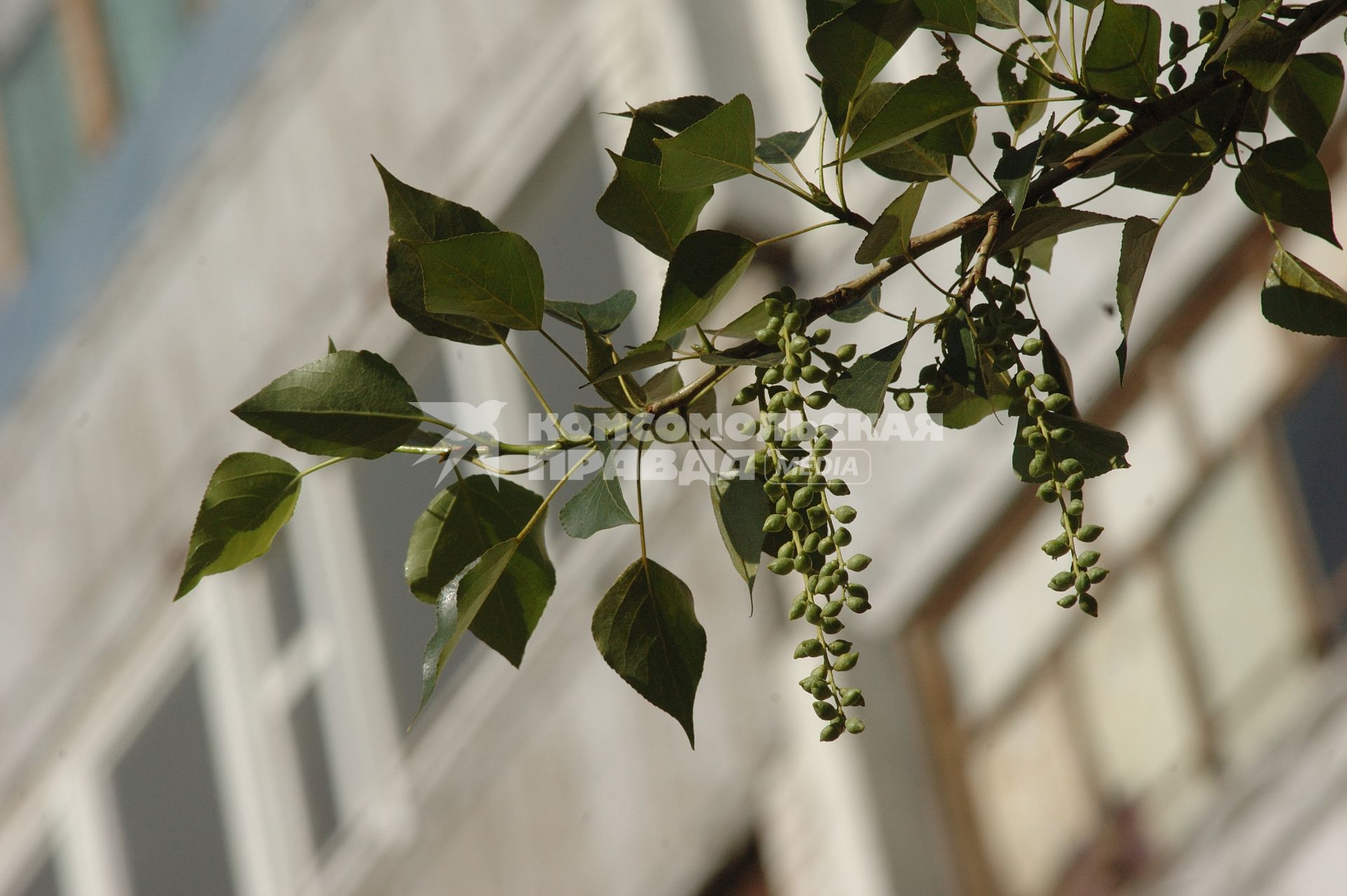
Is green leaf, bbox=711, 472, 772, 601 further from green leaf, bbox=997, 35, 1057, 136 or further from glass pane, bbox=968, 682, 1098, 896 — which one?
glass pane, bbox=968, 682, 1098, 896

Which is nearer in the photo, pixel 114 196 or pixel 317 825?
pixel 317 825

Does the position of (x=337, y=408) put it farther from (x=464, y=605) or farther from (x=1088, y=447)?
(x=1088, y=447)

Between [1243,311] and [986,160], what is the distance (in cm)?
30

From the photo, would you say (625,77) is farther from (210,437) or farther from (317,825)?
(317,825)

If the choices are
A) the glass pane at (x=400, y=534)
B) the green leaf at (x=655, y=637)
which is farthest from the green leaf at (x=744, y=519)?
the glass pane at (x=400, y=534)

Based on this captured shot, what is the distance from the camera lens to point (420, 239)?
317 mm

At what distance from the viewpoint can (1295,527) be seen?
140 centimetres

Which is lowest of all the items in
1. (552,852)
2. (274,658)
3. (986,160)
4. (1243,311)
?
(552,852)

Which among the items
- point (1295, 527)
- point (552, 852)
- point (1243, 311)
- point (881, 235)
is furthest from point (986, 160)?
point (881, 235)

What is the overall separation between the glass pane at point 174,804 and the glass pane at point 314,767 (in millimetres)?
177

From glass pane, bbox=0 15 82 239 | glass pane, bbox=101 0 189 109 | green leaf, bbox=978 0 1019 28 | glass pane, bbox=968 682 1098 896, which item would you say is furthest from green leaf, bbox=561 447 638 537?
glass pane, bbox=0 15 82 239

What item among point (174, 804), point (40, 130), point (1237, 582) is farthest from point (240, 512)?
point (40, 130)

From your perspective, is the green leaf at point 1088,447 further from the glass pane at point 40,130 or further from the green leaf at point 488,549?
the glass pane at point 40,130

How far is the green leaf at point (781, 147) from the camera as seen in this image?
1.16 feet
